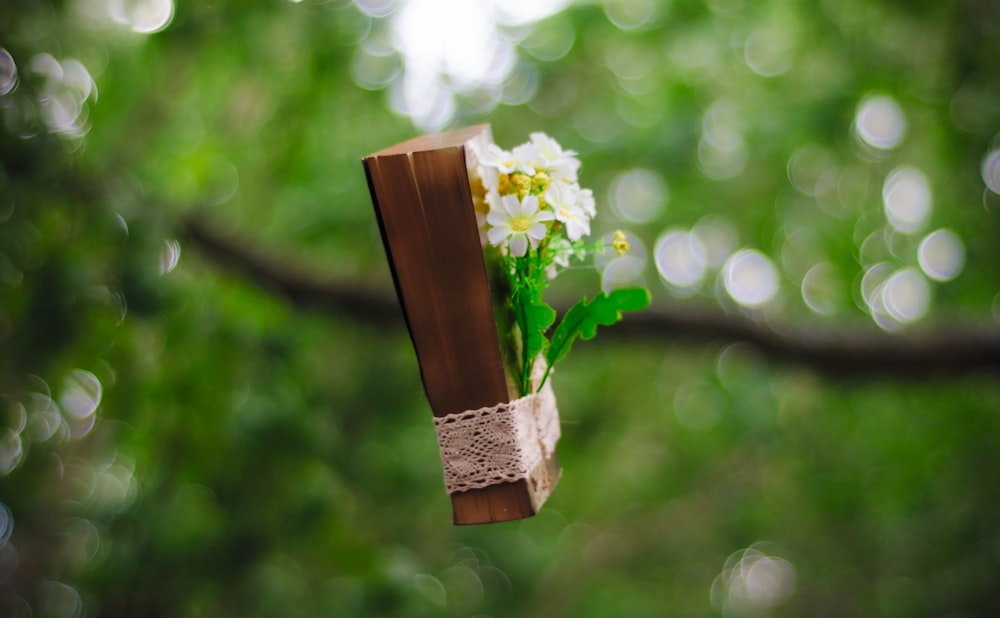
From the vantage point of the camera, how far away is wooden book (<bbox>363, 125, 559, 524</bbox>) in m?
0.94

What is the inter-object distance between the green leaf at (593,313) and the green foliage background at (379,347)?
135 cm

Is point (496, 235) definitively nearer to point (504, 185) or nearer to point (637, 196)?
point (504, 185)

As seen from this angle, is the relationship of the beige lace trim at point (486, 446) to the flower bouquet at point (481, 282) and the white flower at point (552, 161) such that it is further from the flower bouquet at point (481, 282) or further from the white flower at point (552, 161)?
the white flower at point (552, 161)

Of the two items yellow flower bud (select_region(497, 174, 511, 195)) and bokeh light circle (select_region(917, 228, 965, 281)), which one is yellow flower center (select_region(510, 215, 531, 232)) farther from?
bokeh light circle (select_region(917, 228, 965, 281))

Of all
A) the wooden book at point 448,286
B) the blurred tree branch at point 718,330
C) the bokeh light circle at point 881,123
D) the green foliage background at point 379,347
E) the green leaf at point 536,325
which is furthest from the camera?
the bokeh light circle at point 881,123

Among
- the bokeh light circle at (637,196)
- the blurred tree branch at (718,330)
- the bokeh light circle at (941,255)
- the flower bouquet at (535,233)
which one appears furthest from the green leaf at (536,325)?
the bokeh light circle at (941,255)

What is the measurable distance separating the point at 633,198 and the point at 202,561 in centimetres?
302

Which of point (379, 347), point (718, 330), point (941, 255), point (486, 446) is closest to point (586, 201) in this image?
point (486, 446)

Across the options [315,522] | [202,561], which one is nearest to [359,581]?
→ [315,522]

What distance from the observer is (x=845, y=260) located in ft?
14.3

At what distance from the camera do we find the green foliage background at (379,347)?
7.33 ft

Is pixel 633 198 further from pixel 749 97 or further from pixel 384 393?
pixel 384 393

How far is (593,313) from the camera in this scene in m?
1.08

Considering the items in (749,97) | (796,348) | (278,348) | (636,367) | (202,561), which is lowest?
(636,367)
